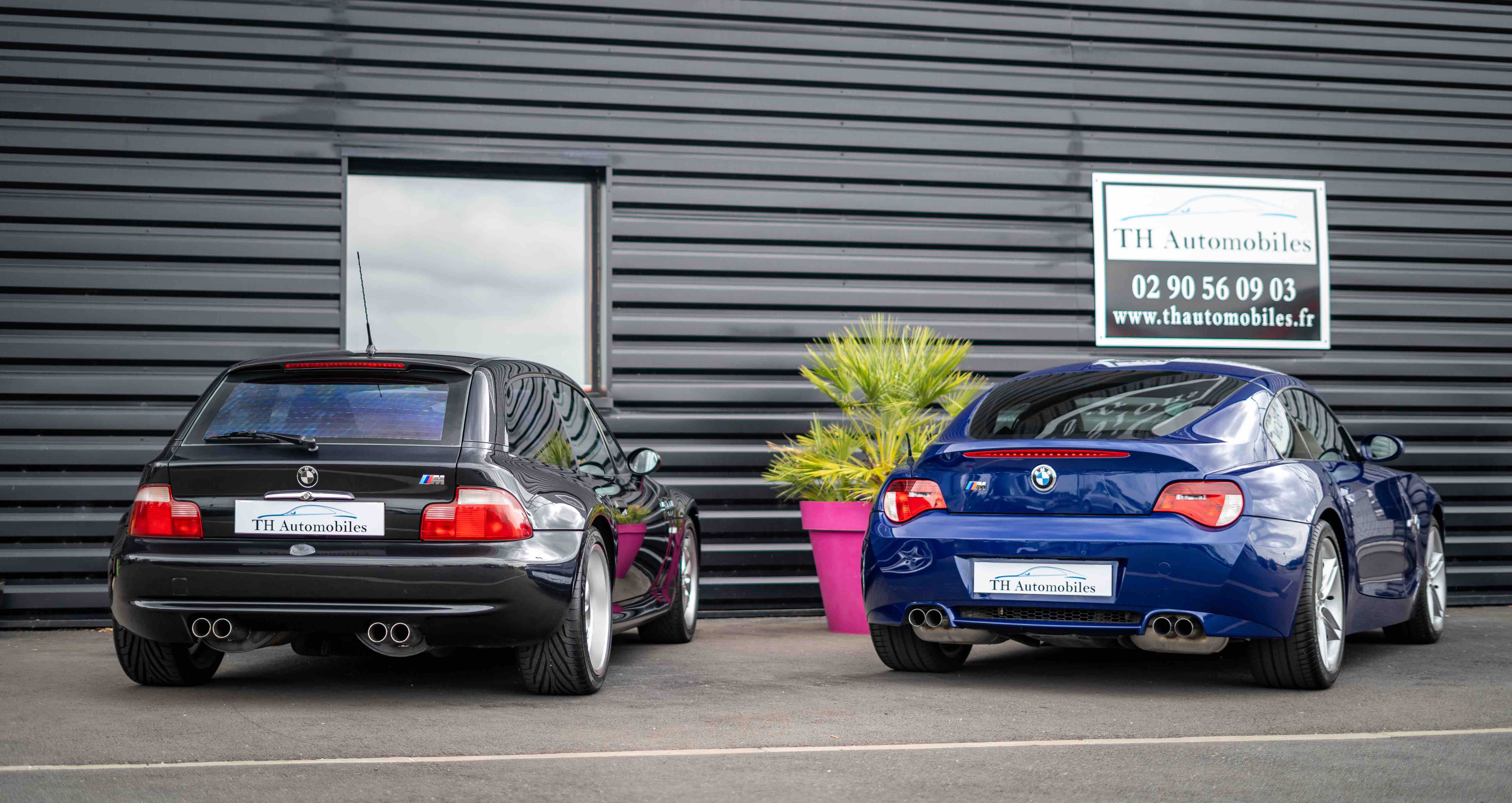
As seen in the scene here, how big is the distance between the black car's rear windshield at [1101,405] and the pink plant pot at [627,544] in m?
1.59

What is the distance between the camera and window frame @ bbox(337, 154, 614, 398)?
8820 millimetres

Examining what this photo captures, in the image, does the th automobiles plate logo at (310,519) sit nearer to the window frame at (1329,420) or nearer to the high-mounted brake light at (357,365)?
the high-mounted brake light at (357,365)

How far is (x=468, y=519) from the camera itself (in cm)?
500

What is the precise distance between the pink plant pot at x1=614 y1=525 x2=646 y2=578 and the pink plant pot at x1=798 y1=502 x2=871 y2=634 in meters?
1.66

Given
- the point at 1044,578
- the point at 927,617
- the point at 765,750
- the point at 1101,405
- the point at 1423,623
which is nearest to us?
the point at 765,750

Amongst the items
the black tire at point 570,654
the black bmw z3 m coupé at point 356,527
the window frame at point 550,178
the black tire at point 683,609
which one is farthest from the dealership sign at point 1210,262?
the black bmw z3 m coupé at point 356,527

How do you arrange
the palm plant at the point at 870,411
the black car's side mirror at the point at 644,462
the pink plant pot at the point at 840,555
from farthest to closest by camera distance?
the palm plant at the point at 870,411, the pink plant pot at the point at 840,555, the black car's side mirror at the point at 644,462

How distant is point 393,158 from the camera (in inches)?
348

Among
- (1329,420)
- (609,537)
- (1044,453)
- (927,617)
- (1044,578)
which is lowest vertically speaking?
(927,617)

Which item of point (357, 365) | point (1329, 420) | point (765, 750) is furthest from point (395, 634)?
point (1329, 420)

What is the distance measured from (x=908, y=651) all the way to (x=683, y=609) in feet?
5.76

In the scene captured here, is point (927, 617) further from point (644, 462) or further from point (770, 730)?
point (644, 462)

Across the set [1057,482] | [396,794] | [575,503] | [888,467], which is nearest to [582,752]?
[396,794]

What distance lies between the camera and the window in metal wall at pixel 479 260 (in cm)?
905
